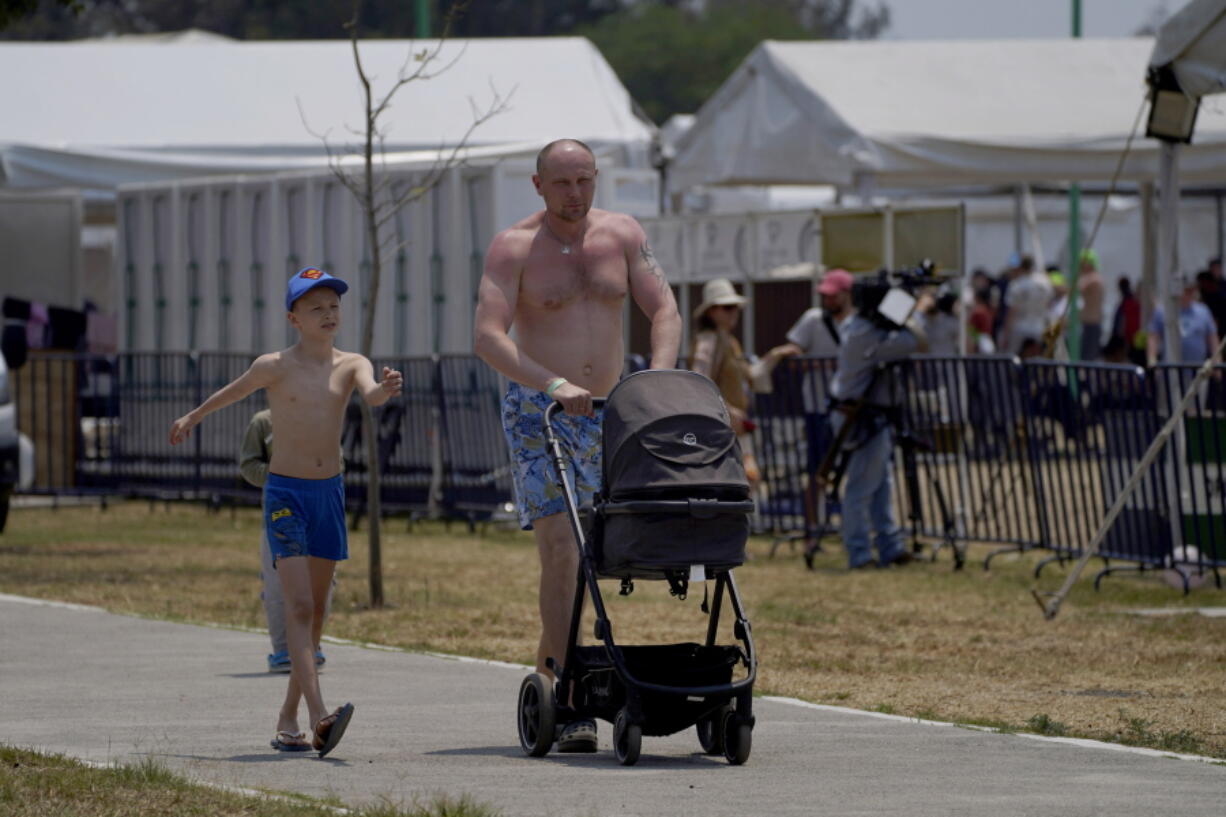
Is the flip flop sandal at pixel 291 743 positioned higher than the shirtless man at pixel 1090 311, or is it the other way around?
the shirtless man at pixel 1090 311

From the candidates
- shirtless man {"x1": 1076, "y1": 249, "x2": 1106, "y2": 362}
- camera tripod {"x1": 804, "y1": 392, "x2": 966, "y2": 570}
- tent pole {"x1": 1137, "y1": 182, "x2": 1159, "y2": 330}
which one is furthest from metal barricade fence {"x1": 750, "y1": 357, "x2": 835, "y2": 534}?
shirtless man {"x1": 1076, "y1": 249, "x2": 1106, "y2": 362}

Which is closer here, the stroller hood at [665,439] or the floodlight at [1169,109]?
the stroller hood at [665,439]

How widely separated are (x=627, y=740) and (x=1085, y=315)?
2423 centimetres

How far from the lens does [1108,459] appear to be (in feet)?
49.3

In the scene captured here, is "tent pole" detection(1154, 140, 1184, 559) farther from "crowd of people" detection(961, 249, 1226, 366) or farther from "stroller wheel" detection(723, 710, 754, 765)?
"crowd of people" detection(961, 249, 1226, 366)

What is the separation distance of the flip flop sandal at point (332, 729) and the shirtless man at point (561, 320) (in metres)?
0.87

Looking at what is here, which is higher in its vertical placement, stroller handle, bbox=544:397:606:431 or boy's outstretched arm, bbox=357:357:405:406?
boy's outstretched arm, bbox=357:357:405:406

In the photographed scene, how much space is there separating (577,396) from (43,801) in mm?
2175

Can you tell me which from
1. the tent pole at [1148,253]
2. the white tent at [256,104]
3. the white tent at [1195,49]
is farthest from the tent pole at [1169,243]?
the tent pole at [1148,253]

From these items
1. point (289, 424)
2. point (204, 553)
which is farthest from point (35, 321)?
point (289, 424)

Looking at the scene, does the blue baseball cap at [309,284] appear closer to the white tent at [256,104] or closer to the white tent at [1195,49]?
the white tent at [1195,49]

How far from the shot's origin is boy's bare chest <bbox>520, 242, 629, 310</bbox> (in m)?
8.33

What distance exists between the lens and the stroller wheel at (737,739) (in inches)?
298

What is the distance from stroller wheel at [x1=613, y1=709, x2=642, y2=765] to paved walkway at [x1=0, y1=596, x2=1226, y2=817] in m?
0.07
